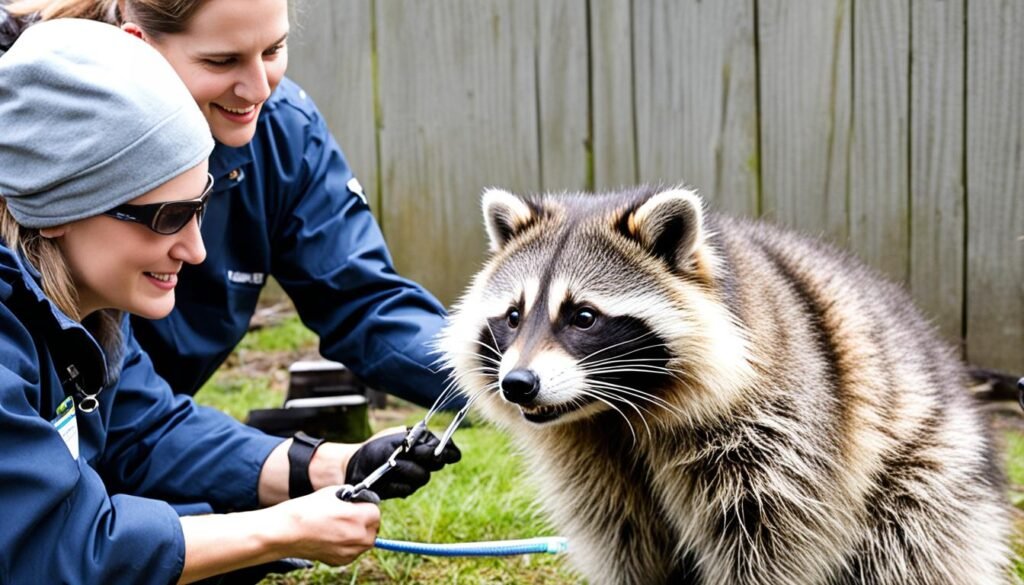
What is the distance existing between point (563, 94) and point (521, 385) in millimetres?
2803

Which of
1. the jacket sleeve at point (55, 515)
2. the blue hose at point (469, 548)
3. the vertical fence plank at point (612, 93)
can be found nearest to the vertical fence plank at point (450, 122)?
the vertical fence plank at point (612, 93)

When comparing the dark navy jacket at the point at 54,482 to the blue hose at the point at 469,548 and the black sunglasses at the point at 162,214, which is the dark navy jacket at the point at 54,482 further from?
the blue hose at the point at 469,548

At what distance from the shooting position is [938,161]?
4707 millimetres

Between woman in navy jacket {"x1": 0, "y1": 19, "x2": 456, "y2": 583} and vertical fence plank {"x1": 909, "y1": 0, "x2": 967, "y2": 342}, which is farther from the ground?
woman in navy jacket {"x1": 0, "y1": 19, "x2": 456, "y2": 583}

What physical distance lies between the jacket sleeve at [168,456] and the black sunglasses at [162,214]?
0.82 m

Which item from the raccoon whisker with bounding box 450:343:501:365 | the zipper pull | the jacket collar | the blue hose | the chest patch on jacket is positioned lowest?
the blue hose

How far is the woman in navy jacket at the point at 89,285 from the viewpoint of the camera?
218cm

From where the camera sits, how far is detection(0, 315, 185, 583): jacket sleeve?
212 cm

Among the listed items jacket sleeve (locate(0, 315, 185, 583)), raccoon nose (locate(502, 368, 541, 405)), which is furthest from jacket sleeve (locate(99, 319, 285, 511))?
raccoon nose (locate(502, 368, 541, 405))

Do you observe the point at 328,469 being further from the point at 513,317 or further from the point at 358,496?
the point at 513,317

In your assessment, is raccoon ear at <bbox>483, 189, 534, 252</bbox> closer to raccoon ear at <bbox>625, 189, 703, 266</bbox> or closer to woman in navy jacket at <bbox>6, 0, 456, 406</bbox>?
raccoon ear at <bbox>625, 189, 703, 266</bbox>

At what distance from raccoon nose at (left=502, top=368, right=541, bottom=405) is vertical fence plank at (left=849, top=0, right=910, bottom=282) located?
8.66 feet

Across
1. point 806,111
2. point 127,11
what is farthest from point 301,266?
point 806,111

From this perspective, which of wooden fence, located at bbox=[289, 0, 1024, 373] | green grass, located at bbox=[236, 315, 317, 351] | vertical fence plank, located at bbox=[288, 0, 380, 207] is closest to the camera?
wooden fence, located at bbox=[289, 0, 1024, 373]
